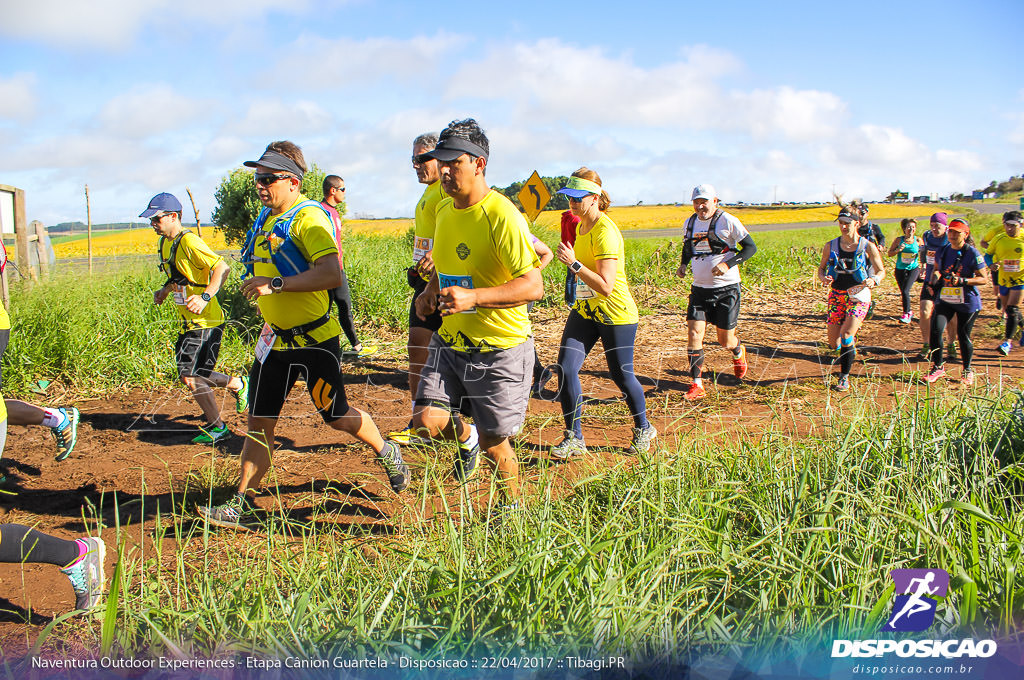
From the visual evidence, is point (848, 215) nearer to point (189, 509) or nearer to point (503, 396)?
point (503, 396)

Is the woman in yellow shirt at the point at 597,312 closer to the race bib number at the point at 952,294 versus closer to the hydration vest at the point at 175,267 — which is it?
the hydration vest at the point at 175,267

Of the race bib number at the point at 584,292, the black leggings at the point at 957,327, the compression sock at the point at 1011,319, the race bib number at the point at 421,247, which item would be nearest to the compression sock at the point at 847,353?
the black leggings at the point at 957,327

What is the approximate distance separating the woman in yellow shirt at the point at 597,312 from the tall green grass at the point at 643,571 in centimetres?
146

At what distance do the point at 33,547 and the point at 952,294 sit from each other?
7.28 metres

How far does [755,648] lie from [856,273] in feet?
16.7

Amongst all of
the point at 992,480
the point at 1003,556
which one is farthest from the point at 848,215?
the point at 1003,556

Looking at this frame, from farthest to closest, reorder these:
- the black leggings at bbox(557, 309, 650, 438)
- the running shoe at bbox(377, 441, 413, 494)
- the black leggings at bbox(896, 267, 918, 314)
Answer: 1. the black leggings at bbox(896, 267, 918, 314)
2. the black leggings at bbox(557, 309, 650, 438)
3. the running shoe at bbox(377, 441, 413, 494)

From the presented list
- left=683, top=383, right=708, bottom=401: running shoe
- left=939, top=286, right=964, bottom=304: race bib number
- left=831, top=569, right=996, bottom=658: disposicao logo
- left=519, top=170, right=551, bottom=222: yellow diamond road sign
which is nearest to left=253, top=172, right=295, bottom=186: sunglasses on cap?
left=831, top=569, right=996, bottom=658: disposicao logo

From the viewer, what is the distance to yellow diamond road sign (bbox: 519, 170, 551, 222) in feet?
34.1

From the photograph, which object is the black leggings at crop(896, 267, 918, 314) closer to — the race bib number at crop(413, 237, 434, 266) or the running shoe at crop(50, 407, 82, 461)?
the race bib number at crop(413, 237, 434, 266)

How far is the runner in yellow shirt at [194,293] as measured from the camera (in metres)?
5.40

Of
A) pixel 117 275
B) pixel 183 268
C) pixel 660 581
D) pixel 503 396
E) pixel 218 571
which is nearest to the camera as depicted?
pixel 660 581

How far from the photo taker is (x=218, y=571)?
9.59ft

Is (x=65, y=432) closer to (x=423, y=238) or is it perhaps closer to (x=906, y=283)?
(x=423, y=238)
